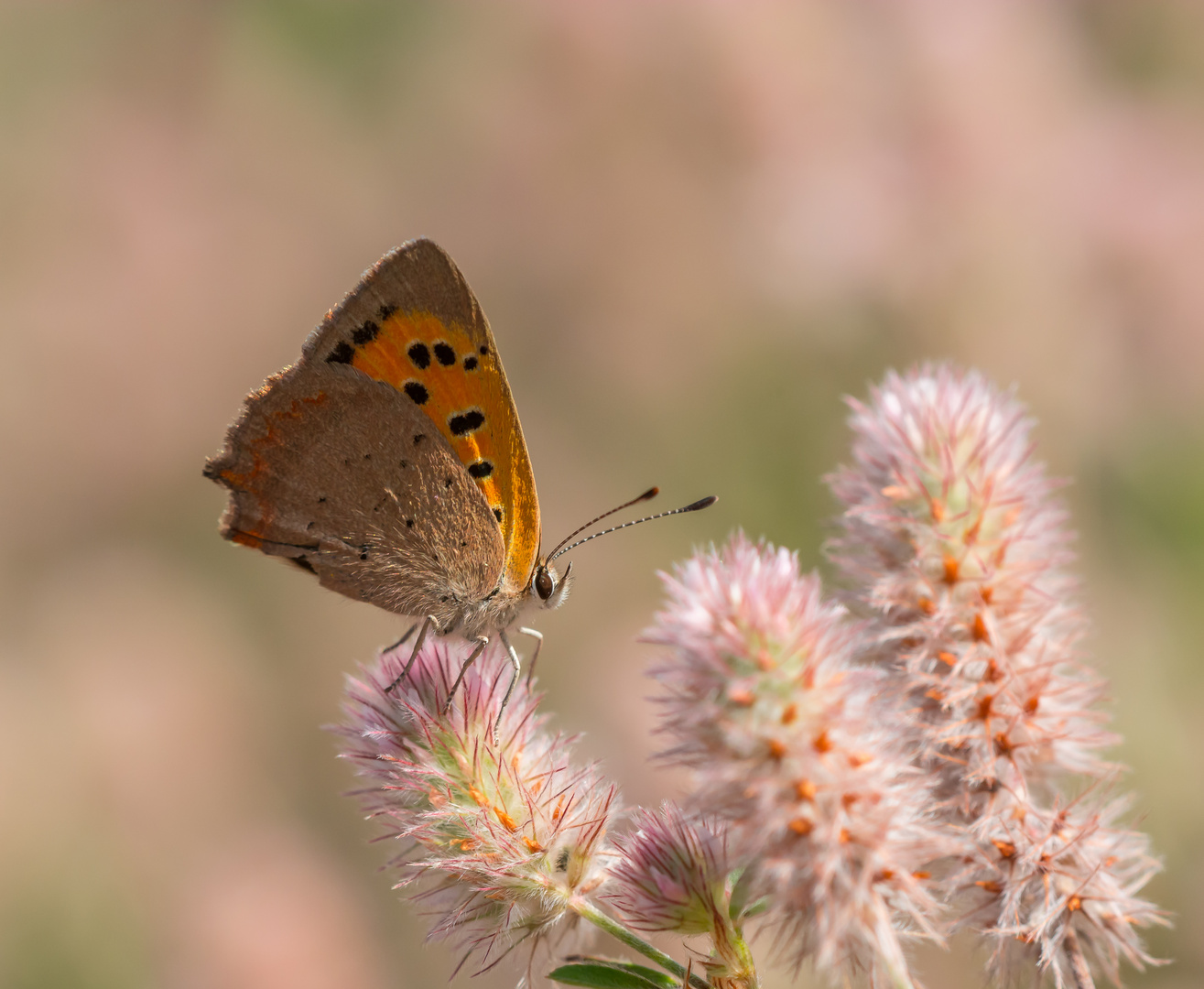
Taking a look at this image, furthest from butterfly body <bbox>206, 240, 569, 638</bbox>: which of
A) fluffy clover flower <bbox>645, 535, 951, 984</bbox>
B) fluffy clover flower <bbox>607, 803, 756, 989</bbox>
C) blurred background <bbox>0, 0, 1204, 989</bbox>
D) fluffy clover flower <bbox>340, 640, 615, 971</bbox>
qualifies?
blurred background <bbox>0, 0, 1204, 989</bbox>

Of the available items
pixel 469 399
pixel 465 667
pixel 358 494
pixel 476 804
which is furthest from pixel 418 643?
pixel 469 399

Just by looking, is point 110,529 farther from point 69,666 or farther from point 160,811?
point 160,811

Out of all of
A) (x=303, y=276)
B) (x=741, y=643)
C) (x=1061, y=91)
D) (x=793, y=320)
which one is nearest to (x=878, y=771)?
(x=741, y=643)

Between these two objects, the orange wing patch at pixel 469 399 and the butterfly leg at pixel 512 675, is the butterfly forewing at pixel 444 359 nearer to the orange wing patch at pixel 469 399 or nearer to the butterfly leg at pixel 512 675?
the orange wing patch at pixel 469 399

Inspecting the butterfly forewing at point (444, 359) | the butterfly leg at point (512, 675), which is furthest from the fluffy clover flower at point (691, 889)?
the butterfly forewing at point (444, 359)

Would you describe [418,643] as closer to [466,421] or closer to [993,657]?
[466,421]

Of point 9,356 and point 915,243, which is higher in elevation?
point 915,243

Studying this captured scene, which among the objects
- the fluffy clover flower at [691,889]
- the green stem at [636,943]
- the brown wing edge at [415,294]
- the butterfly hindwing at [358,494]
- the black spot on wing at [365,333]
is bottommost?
the green stem at [636,943]
